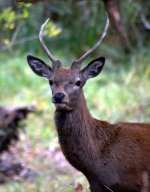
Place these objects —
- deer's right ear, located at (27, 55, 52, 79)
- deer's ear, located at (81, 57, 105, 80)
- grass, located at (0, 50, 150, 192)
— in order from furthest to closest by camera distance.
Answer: grass, located at (0, 50, 150, 192), deer's right ear, located at (27, 55, 52, 79), deer's ear, located at (81, 57, 105, 80)

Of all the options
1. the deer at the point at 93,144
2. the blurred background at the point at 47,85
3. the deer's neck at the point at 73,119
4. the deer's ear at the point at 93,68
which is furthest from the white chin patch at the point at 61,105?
the blurred background at the point at 47,85

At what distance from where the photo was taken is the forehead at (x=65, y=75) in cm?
681

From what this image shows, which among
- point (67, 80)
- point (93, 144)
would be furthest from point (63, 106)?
point (93, 144)

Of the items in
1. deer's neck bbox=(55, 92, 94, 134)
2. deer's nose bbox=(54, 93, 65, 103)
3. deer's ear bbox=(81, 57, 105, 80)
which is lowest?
deer's neck bbox=(55, 92, 94, 134)

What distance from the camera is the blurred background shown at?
995 cm

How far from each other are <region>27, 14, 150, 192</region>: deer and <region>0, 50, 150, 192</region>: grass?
3.19 meters

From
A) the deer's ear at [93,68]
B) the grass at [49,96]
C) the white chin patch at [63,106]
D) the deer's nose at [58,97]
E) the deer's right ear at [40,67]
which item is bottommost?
the grass at [49,96]

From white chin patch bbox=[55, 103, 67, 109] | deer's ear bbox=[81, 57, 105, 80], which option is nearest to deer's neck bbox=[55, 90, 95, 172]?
white chin patch bbox=[55, 103, 67, 109]

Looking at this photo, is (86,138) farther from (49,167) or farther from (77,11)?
(77,11)

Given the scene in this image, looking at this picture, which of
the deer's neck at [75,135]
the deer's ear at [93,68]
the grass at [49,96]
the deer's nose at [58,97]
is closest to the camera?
the deer's nose at [58,97]

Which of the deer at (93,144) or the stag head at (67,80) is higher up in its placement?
the stag head at (67,80)

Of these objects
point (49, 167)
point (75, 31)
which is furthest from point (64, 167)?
point (75, 31)

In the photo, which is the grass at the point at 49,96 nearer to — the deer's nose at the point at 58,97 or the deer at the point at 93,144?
the deer at the point at 93,144

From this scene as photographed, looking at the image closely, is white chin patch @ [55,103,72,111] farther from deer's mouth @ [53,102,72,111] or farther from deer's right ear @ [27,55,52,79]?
deer's right ear @ [27,55,52,79]
